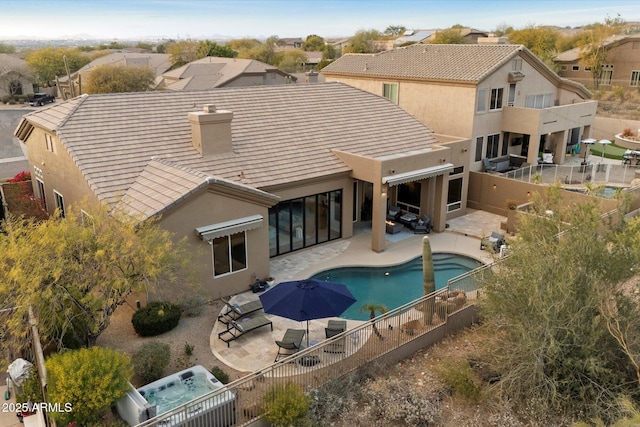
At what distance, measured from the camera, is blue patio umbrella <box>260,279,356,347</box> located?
47.3 ft

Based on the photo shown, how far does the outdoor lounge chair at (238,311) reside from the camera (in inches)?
668

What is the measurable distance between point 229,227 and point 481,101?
65.0ft

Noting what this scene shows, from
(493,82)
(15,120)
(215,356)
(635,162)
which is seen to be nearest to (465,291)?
(215,356)

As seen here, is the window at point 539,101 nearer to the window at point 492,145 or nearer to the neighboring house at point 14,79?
the window at point 492,145

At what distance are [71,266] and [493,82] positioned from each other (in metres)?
26.9

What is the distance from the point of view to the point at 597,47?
6569 centimetres

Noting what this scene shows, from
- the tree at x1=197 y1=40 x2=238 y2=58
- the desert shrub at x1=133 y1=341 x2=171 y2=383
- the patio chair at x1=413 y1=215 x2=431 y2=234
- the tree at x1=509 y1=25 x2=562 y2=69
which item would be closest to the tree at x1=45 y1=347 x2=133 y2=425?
the desert shrub at x1=133 y1=341 x2=171 y2=383

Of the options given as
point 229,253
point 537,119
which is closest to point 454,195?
point 537,119

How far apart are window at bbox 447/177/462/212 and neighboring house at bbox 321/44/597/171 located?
13.6 ft

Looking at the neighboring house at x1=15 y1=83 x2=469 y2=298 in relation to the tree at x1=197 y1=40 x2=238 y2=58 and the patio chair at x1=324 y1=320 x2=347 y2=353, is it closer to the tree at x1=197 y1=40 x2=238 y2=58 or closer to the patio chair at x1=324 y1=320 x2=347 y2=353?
the patio chair at x1=324 y1=320 x2=347 y2=353

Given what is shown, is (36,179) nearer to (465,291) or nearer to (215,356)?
(215,356)

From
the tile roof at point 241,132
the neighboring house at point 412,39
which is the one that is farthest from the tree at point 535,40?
the tile roof at point 241,132

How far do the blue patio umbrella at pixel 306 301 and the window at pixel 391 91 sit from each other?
23.1m

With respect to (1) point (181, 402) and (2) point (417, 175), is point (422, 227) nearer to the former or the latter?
(2) point (417, 175)
